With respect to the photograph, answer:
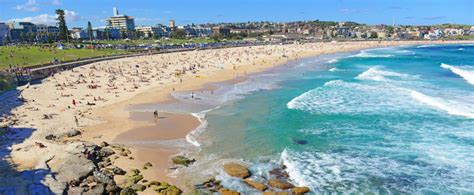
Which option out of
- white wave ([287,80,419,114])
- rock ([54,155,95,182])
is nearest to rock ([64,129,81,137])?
rock ([54,155,95,182])

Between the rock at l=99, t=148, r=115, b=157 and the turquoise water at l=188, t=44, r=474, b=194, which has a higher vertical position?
the rock at l=99, t=148, r=115, b=157

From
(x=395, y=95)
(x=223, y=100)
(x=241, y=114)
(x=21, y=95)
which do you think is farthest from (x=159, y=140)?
(x=395, y=95)

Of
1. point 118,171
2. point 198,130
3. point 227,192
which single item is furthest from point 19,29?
point 227,192

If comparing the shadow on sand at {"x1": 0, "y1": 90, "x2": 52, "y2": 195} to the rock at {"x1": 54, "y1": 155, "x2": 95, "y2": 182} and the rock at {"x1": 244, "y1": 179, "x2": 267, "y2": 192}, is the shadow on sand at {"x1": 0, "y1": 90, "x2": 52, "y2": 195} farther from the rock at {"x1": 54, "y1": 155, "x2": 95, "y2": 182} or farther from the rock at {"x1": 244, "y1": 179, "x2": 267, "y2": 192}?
the rock at {"x1": 244, "y1": 179, "x2": 267, "y2": 192}

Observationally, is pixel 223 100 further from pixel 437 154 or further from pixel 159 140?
pixel 437 154

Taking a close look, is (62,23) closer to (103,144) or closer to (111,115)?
(111,115)
